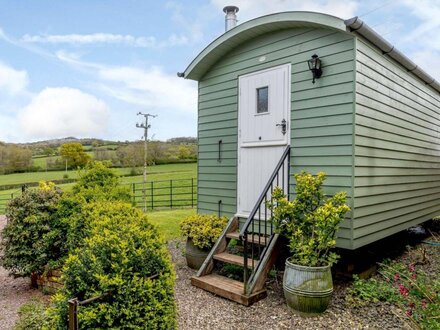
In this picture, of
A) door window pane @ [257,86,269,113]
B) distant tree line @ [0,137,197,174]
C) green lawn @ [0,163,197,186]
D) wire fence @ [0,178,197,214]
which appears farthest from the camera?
green lawn @ [0,163,197,186]

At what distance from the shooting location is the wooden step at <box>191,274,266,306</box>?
12.1 ft

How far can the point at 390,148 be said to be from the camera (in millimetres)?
4750

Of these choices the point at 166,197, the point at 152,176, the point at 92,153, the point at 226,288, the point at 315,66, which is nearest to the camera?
the point at 226,288

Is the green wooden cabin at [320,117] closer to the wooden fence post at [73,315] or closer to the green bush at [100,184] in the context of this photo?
the green bush at [100,184]

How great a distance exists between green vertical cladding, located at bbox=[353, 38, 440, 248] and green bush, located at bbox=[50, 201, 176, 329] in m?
2.57

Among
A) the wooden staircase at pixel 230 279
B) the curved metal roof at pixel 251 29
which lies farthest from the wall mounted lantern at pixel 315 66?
the wooden staircase at pixel 230 279

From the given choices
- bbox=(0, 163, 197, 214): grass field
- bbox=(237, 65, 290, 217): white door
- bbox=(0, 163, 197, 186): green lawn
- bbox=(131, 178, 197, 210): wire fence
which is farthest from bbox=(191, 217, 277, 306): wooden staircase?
bbox=(0, 163, 197, 186): green lawn

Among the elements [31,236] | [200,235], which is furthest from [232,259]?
[31,236]

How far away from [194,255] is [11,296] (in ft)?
8.48

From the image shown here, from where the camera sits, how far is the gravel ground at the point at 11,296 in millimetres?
3545

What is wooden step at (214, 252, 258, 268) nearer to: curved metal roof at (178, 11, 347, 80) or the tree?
curved metal roof at (178, 11, 347, 80)

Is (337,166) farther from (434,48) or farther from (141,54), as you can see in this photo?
(141,54)

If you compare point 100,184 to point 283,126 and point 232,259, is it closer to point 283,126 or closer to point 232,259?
point 232,259

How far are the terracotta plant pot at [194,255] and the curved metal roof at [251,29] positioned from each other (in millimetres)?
3034
